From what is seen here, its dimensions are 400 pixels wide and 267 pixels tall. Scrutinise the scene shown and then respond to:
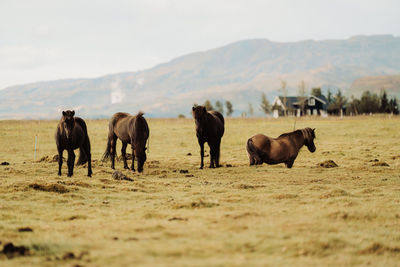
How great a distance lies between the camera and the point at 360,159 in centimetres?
2205

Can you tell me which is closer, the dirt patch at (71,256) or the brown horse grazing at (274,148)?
the dirt patch at (71,256)

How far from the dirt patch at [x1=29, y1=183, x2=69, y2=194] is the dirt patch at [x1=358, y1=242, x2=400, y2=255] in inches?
315

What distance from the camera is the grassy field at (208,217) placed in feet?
21.3

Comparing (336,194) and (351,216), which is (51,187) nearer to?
(336,194)

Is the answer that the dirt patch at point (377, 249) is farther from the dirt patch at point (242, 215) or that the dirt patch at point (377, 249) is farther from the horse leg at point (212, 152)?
the horse leg at point (212, 152)

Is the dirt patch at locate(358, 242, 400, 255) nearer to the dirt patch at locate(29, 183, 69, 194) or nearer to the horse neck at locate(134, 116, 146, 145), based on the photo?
the dirt patch at locate(29, 183, 69, 194)

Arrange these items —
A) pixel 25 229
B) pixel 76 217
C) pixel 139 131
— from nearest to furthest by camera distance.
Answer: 1. pixel 25 229
2. pixel 76 217
3. pixel 139 131

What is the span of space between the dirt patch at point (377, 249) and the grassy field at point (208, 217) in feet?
0.06

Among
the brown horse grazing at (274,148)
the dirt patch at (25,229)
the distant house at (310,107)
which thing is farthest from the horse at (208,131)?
the distant house at (310,107)

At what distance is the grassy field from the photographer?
650cm

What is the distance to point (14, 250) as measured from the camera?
664 cm

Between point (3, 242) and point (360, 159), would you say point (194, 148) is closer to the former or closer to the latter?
point (360, 159)

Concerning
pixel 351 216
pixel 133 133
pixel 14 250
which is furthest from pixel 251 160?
pixel 14 250

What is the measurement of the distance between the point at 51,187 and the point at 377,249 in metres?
8.50
